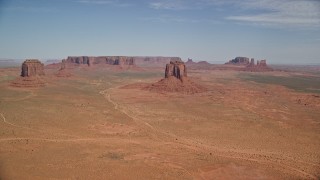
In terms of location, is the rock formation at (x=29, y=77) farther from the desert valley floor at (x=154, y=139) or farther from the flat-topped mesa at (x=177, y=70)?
the flat-topped mesa at (x=177, y=70)

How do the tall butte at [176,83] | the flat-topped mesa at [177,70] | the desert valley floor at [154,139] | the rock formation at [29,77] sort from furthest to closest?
1. the flat-topped mesa at [177,70]
2. the tall butte at [176,83]
3. the rock formation at [29,77]
4. the desert valley floor at [154,139]

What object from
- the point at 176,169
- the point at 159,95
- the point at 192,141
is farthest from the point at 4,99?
the point at 176,169

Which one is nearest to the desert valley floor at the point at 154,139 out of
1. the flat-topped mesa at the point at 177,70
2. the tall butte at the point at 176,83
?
the tall butte at the point at 176,83

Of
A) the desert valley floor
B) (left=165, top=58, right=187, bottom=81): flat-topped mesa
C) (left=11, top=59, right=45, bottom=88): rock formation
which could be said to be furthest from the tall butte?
(left=11, top=59, right=45, bottom=88): rock formation

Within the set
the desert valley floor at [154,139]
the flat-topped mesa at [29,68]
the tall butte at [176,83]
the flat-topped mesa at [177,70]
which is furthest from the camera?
the flat-topped mesa at [177,70]

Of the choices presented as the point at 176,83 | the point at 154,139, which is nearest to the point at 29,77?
the point at 176,83

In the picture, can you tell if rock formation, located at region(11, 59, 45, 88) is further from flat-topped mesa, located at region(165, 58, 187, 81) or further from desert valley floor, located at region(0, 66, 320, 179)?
flat-topped mesa, located at region(165, 58, 187, 81)
